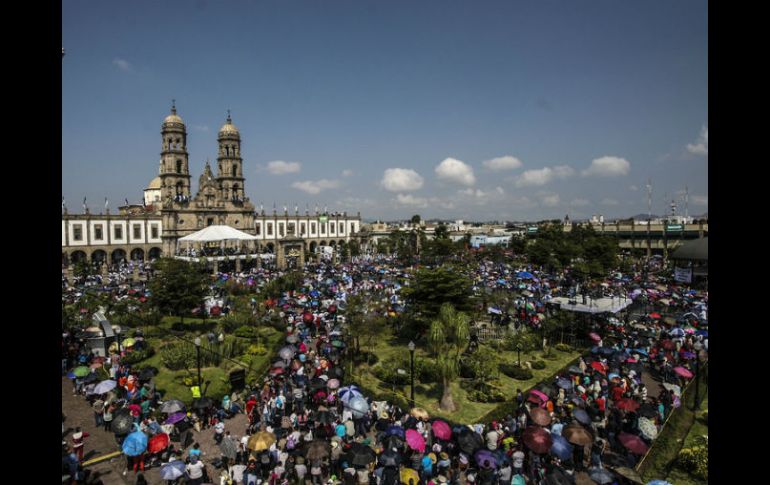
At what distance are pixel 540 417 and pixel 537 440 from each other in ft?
5.10

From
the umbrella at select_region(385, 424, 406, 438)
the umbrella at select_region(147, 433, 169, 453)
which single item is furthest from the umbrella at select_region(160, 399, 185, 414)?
the umbrella at select_region(385, 424, 406, 438)

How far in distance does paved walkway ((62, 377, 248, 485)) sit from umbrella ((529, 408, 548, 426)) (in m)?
9.19

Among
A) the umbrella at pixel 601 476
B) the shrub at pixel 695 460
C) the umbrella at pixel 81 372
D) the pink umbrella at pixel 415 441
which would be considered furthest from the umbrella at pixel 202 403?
the shrub at pixel 695 460

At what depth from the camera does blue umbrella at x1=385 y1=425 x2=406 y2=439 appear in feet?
39.5

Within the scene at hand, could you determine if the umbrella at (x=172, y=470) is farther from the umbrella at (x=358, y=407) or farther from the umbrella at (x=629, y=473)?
the umbrella at (x=629, y=473)

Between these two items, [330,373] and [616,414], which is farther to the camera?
[330,373]

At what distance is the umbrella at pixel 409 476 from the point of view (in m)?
10.5

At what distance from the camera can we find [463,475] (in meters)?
11.5

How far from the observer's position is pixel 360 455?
35.6 ft

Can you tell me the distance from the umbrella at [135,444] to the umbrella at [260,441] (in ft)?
8.73
